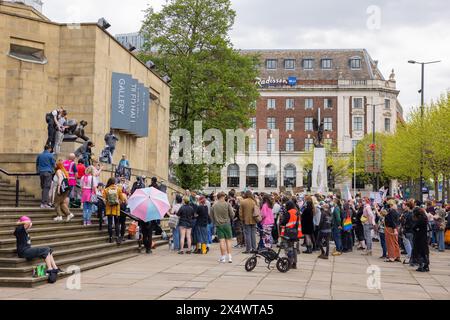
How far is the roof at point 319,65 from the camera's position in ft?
283

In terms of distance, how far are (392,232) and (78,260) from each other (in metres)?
9.04

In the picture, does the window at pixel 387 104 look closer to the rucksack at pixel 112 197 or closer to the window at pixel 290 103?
the window at pixel 290 103

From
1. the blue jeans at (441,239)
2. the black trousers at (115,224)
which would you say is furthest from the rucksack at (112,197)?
the blue jeans at (441,239)

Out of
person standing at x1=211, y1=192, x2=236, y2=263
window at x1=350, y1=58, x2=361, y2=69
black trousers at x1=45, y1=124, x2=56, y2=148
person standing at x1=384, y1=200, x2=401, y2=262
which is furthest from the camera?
window at x1=350, y1=58, x2=361, y2=69

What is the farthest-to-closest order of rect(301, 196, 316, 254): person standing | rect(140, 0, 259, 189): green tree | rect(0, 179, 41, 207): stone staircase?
rect(140, 0, 259, 189): green tree → rect(301, 196, 316, 254): person standing → rect(0, 179, 41, 207): stone staircase

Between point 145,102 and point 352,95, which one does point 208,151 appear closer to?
point 145,102

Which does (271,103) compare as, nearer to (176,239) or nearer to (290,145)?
(290,145)

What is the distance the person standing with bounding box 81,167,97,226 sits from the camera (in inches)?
614

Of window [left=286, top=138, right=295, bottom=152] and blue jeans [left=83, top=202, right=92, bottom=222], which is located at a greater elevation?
window [left=286, top=138, right=295, bottom=152]

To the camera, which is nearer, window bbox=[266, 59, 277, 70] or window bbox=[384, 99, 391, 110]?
window bbox=[384, 99, 391, 110]

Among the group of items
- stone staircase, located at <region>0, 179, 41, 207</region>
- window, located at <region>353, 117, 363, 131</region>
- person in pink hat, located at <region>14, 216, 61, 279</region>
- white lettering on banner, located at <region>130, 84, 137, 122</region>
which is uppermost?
window, located at <region>353, 117, 363, 131</region>

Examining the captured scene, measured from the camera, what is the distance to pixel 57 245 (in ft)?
42.8

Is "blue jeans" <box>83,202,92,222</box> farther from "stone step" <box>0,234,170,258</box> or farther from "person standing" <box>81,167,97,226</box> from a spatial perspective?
"stone step" <box>0,234,170,258</box>

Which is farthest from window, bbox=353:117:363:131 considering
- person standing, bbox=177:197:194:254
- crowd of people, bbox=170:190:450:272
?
person standing, bbox=177:197:194:254
